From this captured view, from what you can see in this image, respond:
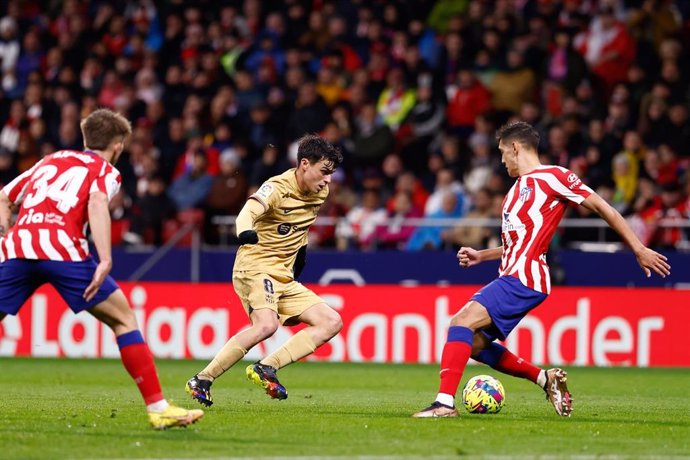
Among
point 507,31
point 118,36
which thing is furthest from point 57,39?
point 507,31

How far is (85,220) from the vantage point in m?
8.13

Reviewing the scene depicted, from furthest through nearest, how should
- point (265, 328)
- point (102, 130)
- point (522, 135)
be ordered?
point (265, 328), point (522, 135), point (102, 130)

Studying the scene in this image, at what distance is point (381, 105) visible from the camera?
20438 millimetres

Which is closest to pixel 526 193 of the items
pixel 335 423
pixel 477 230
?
pixel 335 423

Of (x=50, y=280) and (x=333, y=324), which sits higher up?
(x=50, y=280)

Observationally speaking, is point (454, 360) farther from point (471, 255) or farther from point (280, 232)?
point (280, 232)

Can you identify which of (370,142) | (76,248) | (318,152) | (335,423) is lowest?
(335,423)

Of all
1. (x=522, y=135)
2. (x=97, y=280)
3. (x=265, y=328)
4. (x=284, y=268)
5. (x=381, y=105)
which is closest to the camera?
(x=97, y=280)

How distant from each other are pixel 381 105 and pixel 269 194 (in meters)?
10.6

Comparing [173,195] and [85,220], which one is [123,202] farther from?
[85,220]

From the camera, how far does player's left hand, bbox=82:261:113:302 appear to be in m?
7.71

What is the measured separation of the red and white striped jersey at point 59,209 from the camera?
26.0ft

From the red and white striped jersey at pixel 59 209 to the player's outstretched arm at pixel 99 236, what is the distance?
0.08 m

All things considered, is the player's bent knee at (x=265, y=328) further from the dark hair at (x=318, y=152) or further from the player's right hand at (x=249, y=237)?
the dark hair at (x=318, y=152)
